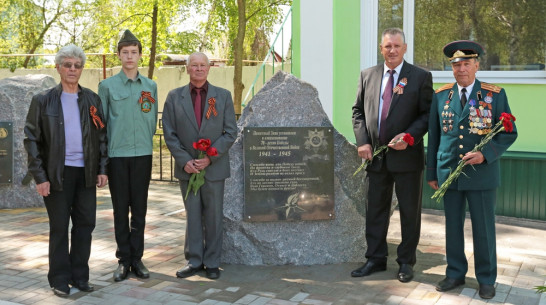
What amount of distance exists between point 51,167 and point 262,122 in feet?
6.32

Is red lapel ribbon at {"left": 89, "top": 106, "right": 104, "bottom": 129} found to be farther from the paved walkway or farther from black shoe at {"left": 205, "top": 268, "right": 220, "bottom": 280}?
black shoe at {"left": 205, "top": 268, "right": 220, "bottom": 280}

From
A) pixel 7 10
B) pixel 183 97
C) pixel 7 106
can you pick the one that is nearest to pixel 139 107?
pixel 183 97

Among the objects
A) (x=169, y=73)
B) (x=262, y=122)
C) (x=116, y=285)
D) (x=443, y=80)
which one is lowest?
(x=116, y=285)

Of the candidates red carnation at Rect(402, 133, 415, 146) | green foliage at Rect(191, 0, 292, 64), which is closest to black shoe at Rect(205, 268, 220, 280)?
red carnation at Rect(402, 133, 415, 146)

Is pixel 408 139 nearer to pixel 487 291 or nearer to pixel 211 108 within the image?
pixel 487 291

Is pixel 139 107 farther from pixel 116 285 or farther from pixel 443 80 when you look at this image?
pixel 443 80

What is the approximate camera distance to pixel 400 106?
16.9 feet

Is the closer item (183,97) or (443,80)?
(183,97)

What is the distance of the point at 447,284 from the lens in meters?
4.92

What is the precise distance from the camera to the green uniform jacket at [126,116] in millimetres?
5047

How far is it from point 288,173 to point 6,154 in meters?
4.57

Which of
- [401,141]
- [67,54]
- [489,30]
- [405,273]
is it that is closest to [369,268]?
[405,273]

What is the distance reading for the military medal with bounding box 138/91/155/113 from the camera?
5.12 metres

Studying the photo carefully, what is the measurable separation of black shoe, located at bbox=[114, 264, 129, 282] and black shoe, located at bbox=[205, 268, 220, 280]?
2.25ft
